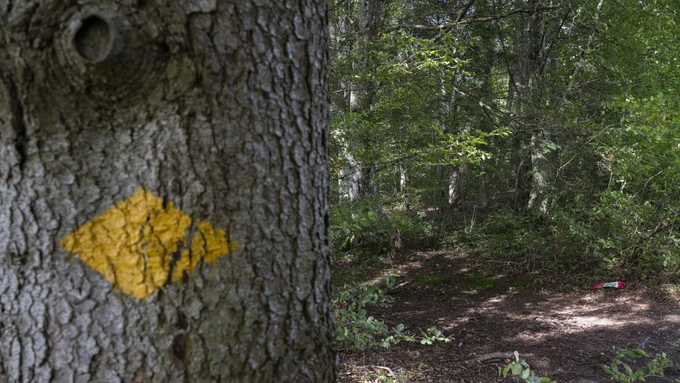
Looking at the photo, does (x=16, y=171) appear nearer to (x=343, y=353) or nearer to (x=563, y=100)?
(x=343, y=353)

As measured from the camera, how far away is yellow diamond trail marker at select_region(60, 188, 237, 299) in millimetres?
999

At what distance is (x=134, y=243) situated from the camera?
1004 mm

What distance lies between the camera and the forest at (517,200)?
5.03m

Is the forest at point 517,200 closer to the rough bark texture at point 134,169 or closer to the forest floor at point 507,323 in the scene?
the forest floor at point 507,323

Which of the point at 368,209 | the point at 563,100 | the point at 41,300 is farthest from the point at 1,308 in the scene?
the point at 563,100

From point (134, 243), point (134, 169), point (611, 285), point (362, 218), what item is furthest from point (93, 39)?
point (611, 285)

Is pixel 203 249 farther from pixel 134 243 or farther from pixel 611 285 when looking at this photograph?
pixel 611 285

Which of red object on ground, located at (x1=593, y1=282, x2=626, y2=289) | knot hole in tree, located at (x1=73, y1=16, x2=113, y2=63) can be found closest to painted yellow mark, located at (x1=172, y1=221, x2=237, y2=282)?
knot hole in tree, located at (x1=73, y1=16, x2=113, y2=63)

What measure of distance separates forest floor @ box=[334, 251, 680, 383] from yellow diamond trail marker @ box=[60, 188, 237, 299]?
3.20m

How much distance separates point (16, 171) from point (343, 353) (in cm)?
419

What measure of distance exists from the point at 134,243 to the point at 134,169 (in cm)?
16

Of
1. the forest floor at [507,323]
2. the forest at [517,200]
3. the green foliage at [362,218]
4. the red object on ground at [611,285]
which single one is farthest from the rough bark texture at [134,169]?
the red object on ground at [611,285]

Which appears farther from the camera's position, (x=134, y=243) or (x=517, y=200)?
(x=517, y=200)

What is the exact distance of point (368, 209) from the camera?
18.7 ft
